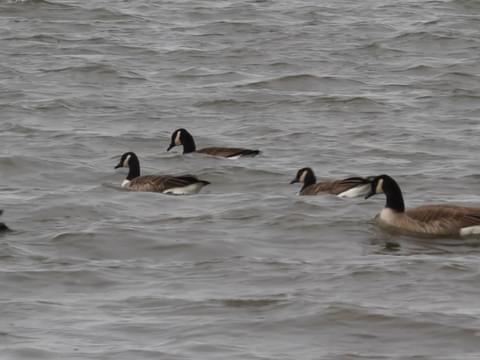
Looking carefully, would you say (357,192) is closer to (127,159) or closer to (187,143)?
(127,159)

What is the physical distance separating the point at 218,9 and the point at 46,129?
13247 millimetres

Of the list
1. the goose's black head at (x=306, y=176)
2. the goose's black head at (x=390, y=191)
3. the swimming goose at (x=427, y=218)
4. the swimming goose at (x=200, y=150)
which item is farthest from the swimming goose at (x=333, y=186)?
the swimming goose at (x=200, y=150)

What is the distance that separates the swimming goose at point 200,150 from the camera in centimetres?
2036

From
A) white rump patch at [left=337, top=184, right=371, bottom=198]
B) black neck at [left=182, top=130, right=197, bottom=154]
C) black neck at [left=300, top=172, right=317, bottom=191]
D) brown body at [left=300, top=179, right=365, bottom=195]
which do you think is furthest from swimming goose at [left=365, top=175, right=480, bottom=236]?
black neck at [left=182, top=130, right=197, bottom=154]

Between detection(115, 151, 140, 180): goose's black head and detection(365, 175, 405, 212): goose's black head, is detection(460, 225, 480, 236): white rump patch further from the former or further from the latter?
detection(115, 151, 140, 180): goose's black head

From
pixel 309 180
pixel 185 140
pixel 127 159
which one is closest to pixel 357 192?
pixel 309 180

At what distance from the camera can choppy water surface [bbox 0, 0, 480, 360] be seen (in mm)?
12320

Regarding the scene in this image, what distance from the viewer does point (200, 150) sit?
21.2m

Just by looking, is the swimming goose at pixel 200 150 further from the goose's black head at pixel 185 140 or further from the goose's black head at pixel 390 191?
the goose's black head at pixel 390 191

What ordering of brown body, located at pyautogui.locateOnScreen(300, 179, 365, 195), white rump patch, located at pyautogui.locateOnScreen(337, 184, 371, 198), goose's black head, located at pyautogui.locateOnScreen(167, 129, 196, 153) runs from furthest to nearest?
goose's black head, located at pyautogui.locateOnScreen(167, 129, 196, 153) → brown body, located at pyautogui.locateOnScreen(300, 179, 365, 195) → white rump patch, located at pyautogui.locateOnScreen(337, 184, 371, 198)

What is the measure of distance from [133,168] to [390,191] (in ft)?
12.3

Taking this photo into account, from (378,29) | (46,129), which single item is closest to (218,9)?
(378,29)

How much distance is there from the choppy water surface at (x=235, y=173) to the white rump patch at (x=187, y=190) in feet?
0.65

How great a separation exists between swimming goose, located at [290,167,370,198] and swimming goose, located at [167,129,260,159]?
1.71 m
